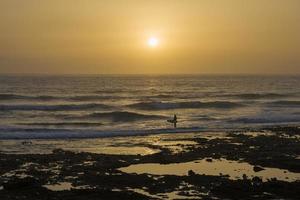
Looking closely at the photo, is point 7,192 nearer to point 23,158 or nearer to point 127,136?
point 23,158

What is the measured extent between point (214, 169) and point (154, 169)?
1845mm

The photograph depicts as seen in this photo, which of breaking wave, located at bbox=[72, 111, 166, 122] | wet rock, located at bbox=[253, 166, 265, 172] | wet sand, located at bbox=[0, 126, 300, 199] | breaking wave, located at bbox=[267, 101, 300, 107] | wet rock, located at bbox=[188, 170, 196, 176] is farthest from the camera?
breaking wave, located at bbox=[267, 101, 300, 107]

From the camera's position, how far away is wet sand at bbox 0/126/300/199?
13.0 metres

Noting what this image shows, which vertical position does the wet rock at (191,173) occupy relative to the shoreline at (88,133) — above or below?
above

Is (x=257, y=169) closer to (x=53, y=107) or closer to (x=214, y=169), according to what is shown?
(x=214, y=169)

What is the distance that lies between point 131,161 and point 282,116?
996 inches

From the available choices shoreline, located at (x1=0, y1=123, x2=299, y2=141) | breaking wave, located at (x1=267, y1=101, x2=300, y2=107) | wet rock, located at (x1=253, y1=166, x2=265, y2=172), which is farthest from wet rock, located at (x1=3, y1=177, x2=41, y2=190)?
breaking wave, located at (x1=267, y1=101, x2=300, y2=107)

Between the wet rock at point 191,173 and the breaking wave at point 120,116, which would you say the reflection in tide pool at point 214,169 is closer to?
the wet rock at point 191,173

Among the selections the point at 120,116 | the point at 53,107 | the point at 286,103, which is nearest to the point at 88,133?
the point at 120,116

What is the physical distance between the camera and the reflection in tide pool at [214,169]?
50.6 feet

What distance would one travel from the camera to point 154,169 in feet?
54.0

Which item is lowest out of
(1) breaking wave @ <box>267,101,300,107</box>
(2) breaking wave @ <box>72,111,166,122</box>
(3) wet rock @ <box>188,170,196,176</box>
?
(1) breaking wave @ <box>267,101,300,107</box>

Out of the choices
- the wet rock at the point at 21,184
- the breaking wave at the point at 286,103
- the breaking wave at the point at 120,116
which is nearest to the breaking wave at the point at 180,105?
the breaking wave at the point at 286,103

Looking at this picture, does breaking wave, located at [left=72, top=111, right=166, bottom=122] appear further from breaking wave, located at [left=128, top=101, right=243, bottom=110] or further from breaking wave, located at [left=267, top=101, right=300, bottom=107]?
breaking wave, located at [left=267, top=101, right=300, bottom=107]
